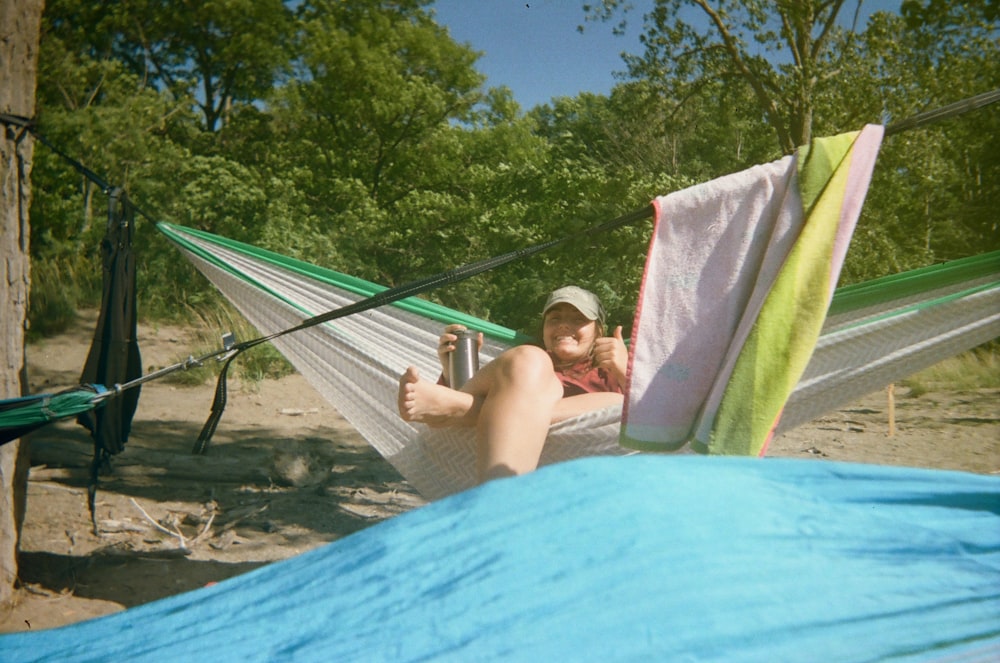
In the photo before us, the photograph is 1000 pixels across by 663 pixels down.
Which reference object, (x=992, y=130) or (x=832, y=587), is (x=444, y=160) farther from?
(x=832, y=587)

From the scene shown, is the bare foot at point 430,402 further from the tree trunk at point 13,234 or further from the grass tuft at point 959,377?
the grass tuft at point 959,377

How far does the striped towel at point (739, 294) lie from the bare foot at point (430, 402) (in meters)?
0.49

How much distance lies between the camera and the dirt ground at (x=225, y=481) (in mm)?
2395

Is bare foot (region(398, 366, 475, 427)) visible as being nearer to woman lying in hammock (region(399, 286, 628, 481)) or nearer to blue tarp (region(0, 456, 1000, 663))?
woman lying in hammock (region(399, 286, 628, 481))

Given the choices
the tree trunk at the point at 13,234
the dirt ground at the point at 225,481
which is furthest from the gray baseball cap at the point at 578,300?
the tree trunk at the point at 13,234

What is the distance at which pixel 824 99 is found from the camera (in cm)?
428

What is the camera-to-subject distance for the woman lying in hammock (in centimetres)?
168

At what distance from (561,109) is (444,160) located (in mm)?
4489

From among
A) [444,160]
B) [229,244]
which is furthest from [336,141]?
[229,244]

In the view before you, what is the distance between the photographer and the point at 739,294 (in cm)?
146

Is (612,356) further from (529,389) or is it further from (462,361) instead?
(462,361)

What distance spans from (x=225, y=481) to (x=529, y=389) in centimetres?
194

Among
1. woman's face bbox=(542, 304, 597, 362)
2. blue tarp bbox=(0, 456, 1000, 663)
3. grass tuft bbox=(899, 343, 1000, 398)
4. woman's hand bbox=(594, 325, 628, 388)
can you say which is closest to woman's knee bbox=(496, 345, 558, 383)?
woman's hand bbox=(594, 325, 628, 388)

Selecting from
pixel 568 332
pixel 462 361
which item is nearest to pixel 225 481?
pixel 462 361
